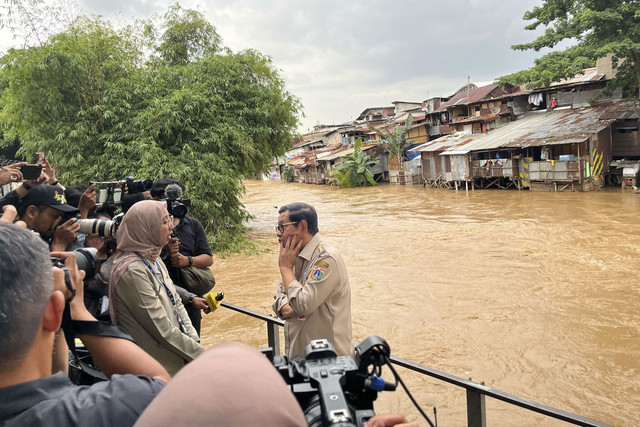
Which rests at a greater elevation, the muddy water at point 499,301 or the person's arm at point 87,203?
the person's arm at point 87,203

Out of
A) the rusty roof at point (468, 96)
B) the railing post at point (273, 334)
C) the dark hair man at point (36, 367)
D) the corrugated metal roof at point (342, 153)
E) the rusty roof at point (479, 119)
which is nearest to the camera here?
the dark hair man at point (36, 367)

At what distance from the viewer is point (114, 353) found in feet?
4.91

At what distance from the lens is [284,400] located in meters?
0.75

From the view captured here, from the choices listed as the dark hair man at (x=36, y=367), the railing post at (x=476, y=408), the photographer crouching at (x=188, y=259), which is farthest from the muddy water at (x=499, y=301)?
the dark hair man at (x=36, y=367)

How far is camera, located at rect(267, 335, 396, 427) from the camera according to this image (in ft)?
3.95

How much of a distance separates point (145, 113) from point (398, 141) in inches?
922

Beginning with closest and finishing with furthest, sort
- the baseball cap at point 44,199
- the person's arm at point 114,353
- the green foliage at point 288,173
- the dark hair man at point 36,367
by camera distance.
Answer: the dark hair man at point 36,367
the person's arm at point 114,353
the baseball cap at point 44,199
the green foliage at point 288,173

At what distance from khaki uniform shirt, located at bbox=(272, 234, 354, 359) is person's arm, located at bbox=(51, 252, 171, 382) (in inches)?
40.9

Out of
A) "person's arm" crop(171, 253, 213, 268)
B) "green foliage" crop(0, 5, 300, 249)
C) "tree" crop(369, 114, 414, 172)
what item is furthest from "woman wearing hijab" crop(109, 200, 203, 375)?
"tree" crop(369, 114, 414, 172)

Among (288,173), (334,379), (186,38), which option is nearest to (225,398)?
(334,379)

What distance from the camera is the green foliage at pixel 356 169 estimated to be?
33688 mm

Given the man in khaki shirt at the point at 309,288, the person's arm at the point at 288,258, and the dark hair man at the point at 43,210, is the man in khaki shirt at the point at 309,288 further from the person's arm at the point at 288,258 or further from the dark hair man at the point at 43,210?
the dark hair man at the point at 43,210

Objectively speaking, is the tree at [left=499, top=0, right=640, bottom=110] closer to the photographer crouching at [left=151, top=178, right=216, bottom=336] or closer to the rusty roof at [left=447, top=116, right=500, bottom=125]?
the rusty roof at [left=447, top=116, right=500, bottom=125]

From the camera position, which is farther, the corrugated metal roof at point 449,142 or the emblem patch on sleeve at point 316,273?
the corrugated metal roof at point 449,142
